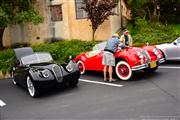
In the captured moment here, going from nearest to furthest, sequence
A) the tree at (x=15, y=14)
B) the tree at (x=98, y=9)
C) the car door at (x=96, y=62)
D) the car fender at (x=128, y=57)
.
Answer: the car fender at (x=128, y=57)
the car door at (x=96, y=62)
the tree at (x=15, y=14)
the tree at (x=98, y=9)

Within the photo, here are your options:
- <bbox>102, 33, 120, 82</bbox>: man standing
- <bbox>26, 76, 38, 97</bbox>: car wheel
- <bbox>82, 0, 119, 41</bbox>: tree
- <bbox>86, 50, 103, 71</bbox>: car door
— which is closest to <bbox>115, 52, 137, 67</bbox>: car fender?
→ <bbox>102, 33, 120, 82</bbox>: man standing

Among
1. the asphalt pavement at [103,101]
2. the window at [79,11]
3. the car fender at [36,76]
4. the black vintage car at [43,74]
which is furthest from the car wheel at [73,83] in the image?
the window at [79,11]

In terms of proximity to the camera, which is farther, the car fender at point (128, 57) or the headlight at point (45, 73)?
the car fender at point (128, 57)

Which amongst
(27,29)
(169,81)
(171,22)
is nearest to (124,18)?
(171,22)

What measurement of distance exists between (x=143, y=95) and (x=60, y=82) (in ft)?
8.34

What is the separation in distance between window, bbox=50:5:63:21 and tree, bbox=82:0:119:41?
2.54m

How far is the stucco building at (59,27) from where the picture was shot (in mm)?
20734

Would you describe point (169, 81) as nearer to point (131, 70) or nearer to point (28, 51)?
point (131, 70)

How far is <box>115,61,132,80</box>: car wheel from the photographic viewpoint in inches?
388

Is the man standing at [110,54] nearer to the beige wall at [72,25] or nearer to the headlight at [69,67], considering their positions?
the headlight at [69,67]

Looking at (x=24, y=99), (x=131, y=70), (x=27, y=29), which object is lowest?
(x=24, y=99)

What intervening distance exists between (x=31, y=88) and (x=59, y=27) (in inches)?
489

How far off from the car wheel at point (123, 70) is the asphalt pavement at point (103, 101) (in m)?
0.31

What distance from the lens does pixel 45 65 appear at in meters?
9.41
